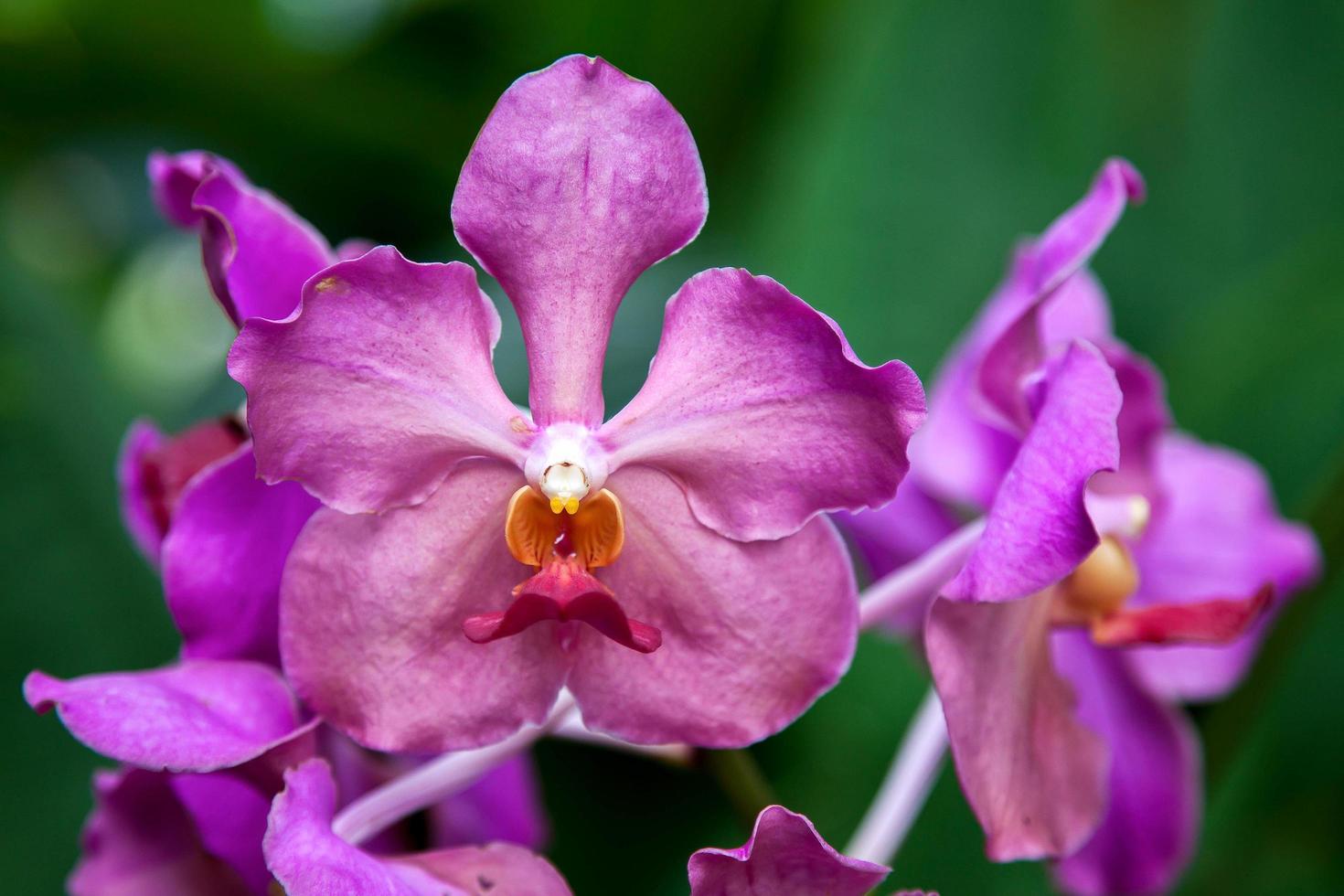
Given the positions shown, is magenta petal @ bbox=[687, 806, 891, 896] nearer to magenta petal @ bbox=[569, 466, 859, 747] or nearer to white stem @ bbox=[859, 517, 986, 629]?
magenta petal @ bbox=[569, 466, 859, 747]

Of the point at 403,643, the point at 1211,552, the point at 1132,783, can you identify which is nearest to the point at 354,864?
the point at 403,643

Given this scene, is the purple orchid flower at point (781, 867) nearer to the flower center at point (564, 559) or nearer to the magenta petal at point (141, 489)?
the flower center at point (564, 559)

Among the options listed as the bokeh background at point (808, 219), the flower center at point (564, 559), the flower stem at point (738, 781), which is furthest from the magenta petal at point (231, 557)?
the bokeh background at point (808, 219)

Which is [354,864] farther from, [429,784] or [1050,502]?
[1050,502]

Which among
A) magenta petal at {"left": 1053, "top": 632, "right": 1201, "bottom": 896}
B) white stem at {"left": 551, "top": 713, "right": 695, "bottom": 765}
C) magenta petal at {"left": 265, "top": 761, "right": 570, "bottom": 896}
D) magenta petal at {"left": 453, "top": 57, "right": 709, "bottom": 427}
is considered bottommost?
magenta petal at {"left": 1053, "top": 632, "right": 1201, "bottom": 896}

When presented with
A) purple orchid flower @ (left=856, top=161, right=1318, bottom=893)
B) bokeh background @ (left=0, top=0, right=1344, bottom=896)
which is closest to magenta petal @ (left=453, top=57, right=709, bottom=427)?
purple orchid flower @ (left=856, top=161, right=1318, bottom=893)

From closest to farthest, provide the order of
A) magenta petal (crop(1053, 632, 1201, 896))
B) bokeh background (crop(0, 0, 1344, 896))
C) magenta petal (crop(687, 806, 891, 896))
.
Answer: magenta petal (crop(687, 806, 891, 896))
magenta petal (crop(1053, 632, 1201, 896))
bokeh background (crop(0, 0, 1344, 896))
